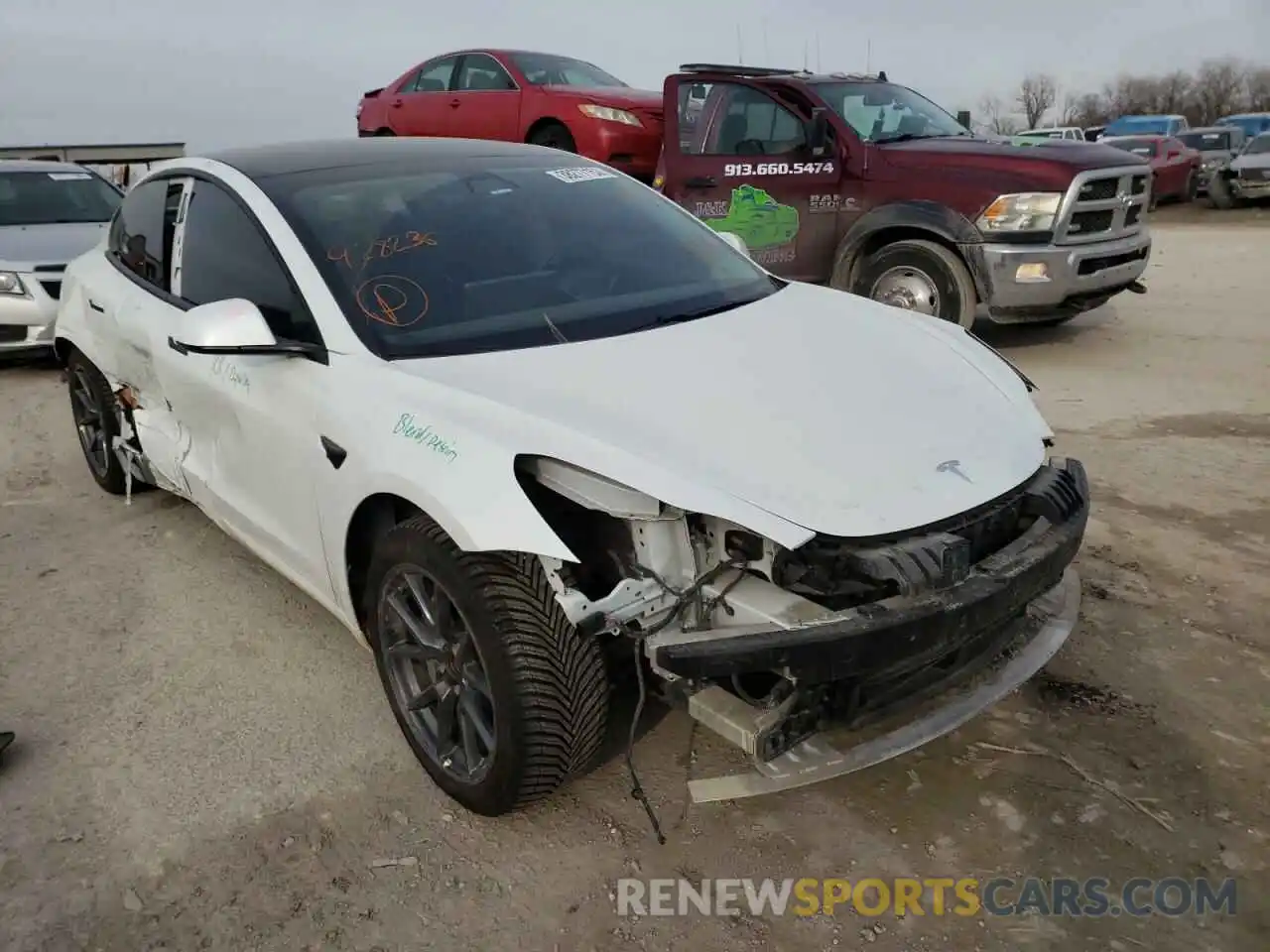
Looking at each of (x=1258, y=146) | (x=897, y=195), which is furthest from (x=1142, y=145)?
(x=897, y=195)

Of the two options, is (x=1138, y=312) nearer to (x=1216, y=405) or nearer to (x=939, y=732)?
(x=1216, y=405)

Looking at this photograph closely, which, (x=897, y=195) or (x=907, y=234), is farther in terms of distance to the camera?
(x=907, y=234)

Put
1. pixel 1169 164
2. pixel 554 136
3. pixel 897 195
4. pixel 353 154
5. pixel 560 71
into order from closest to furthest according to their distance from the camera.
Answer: pixel 353 154 → pixel 897 195 → pixel 554 136 → pixel 560 71 → pixel 1169 164

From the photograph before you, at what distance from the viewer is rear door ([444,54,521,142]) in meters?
9.80

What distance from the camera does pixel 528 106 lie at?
961cm

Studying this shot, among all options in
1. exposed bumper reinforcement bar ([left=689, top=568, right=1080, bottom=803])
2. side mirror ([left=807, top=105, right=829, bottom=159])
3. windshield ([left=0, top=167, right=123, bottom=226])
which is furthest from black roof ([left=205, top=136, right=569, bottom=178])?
windshield ([left=0, top=167, right=123, bottom=226])

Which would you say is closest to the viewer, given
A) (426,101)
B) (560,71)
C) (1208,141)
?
(560,71)

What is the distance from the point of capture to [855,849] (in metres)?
2.63

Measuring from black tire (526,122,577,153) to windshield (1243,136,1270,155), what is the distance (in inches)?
674

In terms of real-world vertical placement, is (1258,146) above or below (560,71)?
below

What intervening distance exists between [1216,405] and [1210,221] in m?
15.3

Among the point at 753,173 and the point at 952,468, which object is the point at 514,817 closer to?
the point at 952,468

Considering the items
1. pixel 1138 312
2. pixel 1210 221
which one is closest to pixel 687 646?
pixel 1138 312

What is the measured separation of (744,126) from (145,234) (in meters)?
4.93
